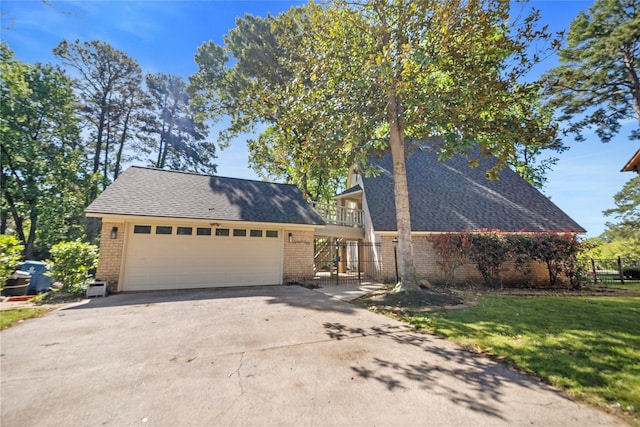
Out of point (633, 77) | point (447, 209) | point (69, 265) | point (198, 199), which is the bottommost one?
point (69, 265)

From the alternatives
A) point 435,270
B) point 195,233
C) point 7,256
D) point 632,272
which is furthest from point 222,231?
point 632,272

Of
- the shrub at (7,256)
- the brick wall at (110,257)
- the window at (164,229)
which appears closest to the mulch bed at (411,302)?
the window at (164,229)

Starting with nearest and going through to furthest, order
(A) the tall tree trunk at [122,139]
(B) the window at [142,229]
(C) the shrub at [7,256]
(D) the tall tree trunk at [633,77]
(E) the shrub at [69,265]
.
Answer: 1. (C) the shrub at [7,256]
2. (E) the shrub at [69,265]
3. (B) the window at [142,229]
4. (D) the tall tree trunk at [633,77]
5. (A) the tall tree trunk at [122,139]

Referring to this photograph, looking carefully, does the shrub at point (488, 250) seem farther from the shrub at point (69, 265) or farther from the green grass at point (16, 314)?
the shrub at point (69, 265)

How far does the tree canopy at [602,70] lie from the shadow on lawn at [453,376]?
1895cm

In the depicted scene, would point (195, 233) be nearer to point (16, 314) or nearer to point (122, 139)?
point (16, 314)

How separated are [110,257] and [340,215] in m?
11.0

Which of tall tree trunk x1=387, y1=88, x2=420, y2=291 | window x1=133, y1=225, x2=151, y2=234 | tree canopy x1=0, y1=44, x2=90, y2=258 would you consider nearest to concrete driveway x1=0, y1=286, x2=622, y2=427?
tall tree trunk x1=387, y1=88, x2=420, y2=291

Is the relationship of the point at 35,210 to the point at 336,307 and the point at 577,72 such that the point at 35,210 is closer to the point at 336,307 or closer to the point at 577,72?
the point at 336,307

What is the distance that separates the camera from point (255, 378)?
3.22 m

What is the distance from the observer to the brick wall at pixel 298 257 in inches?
476

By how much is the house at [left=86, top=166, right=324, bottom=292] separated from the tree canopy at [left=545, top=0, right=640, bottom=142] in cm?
1838

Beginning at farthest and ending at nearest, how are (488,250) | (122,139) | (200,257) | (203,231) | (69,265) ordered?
(122,139), (488,250), (203,231), (200,257), (69,265)

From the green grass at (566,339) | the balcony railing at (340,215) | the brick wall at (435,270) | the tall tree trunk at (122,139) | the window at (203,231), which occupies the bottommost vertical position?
the green grass at (566,339)
